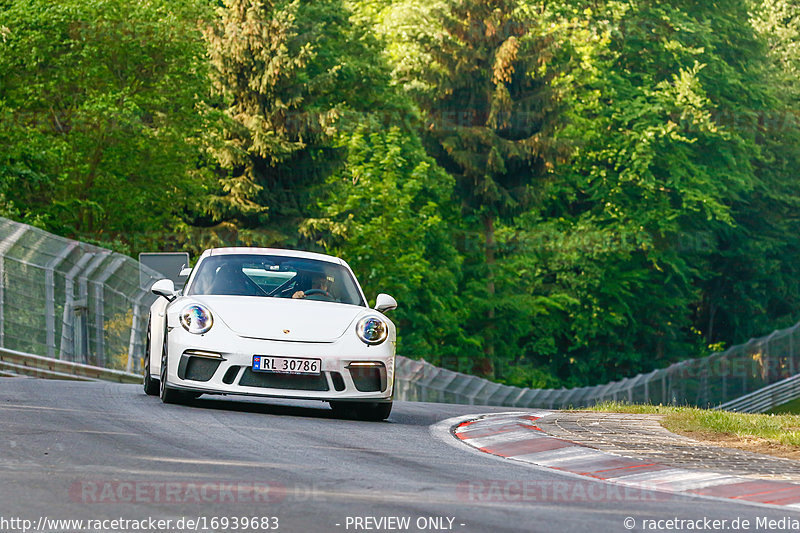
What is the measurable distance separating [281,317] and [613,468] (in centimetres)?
362

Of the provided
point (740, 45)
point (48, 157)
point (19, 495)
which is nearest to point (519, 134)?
point (740, 45)

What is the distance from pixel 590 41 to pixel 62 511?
47.7m

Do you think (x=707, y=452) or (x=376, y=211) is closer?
(x=707, y=452)

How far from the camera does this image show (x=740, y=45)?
53.1m

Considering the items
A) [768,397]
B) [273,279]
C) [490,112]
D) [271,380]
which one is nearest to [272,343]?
[271,380]

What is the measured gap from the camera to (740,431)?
12.7 metres

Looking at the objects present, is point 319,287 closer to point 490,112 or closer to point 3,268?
point 3,268

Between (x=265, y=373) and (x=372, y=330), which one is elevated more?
(x=372, y=330)

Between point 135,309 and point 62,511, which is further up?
point 135,309

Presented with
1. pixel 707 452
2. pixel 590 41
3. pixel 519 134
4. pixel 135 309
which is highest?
pixel 590 41

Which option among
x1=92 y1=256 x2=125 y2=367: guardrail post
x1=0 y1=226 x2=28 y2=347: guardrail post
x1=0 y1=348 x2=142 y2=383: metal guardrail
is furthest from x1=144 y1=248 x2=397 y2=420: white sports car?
x1=92 y1=256 x2=125 y2=367: guardrail post

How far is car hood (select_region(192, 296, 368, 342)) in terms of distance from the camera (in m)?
11.7

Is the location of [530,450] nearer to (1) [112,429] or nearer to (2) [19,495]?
(1) [112,429]

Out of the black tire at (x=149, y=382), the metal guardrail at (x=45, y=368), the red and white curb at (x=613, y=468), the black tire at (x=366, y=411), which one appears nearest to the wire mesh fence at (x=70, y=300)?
the metal guardrail at (x=45, y=368)
